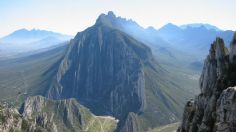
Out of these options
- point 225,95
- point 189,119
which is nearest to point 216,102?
point 225,95

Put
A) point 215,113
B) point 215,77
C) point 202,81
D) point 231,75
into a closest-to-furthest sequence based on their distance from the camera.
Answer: point 215,113
point 231,75
point 215,77
point 202,81

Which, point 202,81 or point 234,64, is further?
point 202,81

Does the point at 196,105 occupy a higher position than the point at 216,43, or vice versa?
the point at 216,43

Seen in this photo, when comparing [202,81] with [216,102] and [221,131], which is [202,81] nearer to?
[216,102]

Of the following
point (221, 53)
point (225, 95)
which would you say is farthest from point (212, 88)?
point (225, 95)

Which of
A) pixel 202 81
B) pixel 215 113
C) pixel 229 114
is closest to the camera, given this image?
pixel 229 114

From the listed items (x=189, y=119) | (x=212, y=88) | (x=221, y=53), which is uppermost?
(x=221, y=53)
